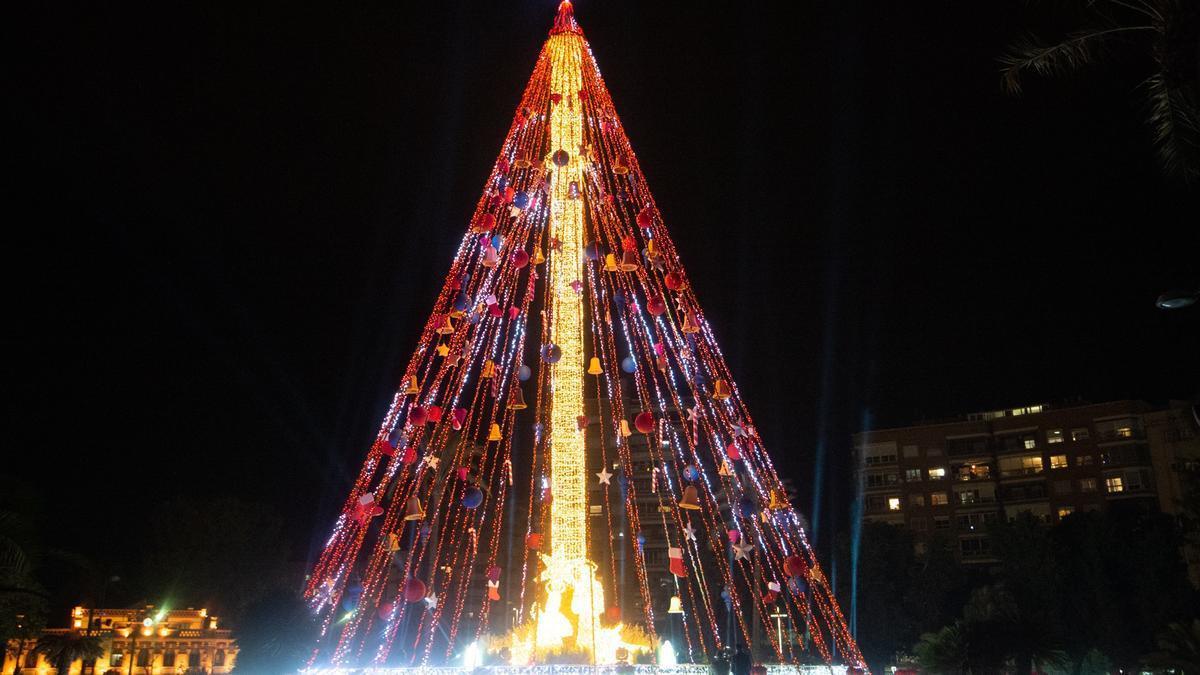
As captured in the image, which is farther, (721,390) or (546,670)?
(721,390)

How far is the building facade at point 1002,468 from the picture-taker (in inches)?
1763

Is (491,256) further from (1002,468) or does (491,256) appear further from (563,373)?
(1002,468)

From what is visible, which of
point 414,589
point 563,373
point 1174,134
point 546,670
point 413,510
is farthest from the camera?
point 563,373

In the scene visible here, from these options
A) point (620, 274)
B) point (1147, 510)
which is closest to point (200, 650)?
point (620, 274)

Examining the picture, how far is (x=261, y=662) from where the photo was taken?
40.2 ft

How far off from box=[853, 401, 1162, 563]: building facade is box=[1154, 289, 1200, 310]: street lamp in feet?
129

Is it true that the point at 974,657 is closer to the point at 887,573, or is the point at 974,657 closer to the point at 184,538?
the point at 887,573

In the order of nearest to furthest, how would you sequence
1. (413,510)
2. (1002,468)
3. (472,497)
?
(472,497)
(413,510)
(1002,468)

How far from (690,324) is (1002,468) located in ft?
134

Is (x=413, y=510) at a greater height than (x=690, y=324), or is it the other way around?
(x=690, y=324)

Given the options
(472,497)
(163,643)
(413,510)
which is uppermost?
(472,497)

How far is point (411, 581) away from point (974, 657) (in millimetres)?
8112

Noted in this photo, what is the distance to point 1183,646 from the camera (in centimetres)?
1152

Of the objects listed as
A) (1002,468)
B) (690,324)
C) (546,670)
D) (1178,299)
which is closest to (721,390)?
(690,324)
